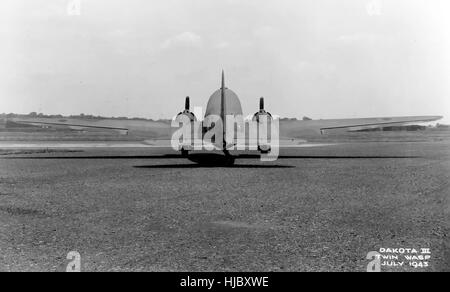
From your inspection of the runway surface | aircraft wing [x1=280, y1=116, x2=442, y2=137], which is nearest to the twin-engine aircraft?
aircraft wing [x1=280, y1=116, x2=442, y2=137]

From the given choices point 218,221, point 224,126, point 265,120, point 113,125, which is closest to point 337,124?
point 265,120

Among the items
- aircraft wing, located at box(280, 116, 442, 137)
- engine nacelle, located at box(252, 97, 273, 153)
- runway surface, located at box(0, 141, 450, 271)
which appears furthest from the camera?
aircraft wing, located at box(280, 116, 442, 137)

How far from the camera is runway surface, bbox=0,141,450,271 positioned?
7.46m

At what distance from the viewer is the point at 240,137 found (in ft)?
87.0

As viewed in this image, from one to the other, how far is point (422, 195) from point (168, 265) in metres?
10.6

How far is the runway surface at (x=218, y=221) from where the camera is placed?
746 cm

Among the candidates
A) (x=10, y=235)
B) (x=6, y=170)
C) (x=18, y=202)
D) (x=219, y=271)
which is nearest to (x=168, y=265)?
(x=219, y=271)

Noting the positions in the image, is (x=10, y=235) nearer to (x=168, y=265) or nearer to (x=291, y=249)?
(x=168, y=265)

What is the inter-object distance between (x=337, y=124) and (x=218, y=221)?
21.9 meters

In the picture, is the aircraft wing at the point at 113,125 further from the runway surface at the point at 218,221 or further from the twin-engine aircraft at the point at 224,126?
the runway surface at the point at 218,221

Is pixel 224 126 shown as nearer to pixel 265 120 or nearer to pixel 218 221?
pixel 265 120

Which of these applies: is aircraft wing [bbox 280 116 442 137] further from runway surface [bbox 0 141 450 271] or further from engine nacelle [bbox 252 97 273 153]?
runway surface [bbox 0 141 450 271]

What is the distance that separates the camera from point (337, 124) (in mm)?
30547

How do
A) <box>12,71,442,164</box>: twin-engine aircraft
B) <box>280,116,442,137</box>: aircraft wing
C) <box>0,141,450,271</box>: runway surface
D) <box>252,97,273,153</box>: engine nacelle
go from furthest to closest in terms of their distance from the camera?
<box>280,116,442,137</box>: aircraft wing < <box>252,97,273,153</box>: engine nacelle < <box>12,71,442,164</box>: twin-engine aircraft < <box>0,141,450,271</box>: runway surface
